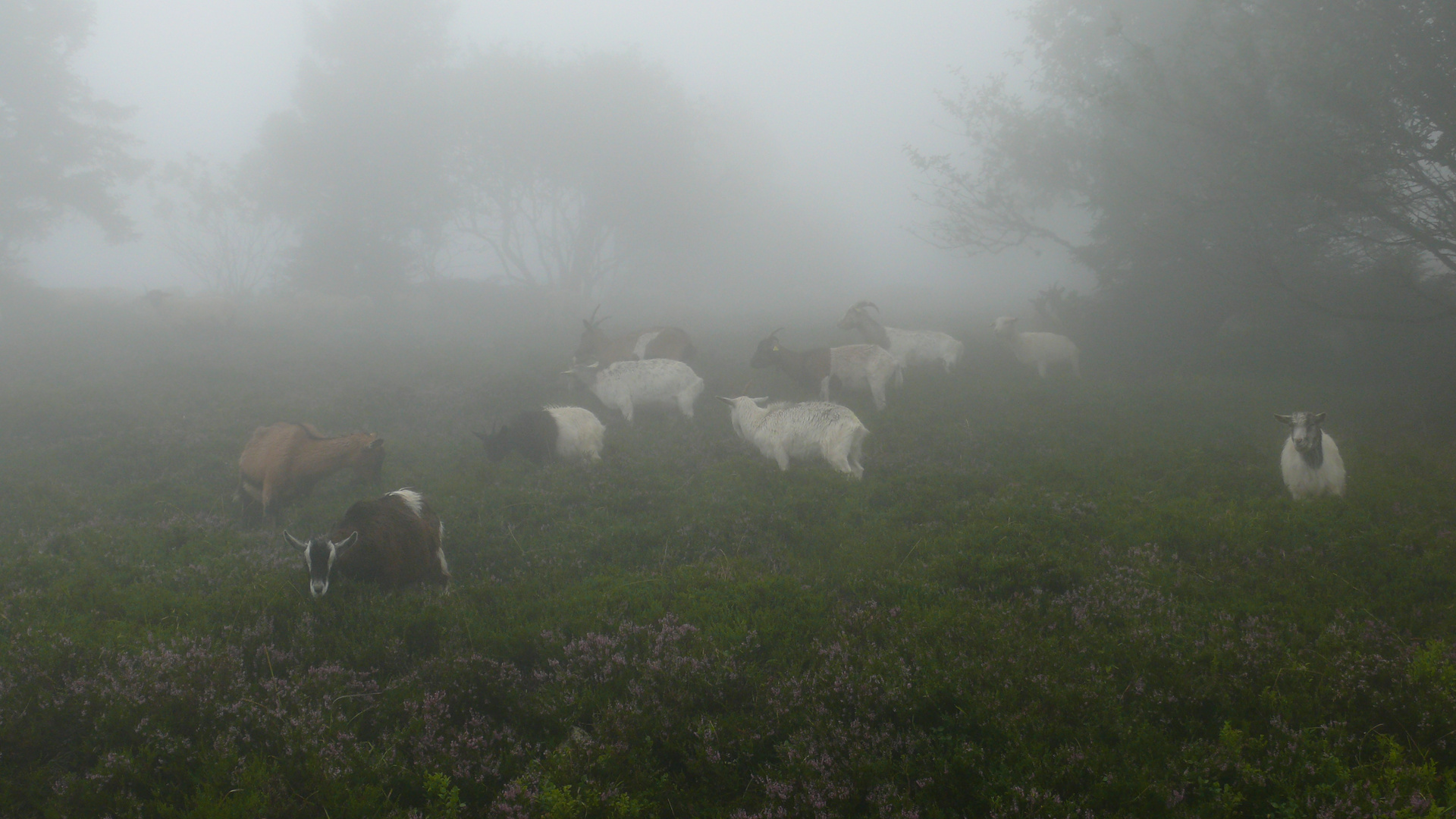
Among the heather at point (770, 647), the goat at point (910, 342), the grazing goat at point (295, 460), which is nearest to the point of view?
the heather at point (770, 647)

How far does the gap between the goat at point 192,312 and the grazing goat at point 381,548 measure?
2527cm

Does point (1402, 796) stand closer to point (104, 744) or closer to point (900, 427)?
point (104, 744)

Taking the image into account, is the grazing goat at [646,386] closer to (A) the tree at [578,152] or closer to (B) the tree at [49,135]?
(A) the tree at [578,152]

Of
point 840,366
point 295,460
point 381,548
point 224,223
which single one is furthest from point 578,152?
point 381,548

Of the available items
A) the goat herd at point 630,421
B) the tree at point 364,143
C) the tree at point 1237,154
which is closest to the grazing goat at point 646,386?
the goat herd at point 630,421

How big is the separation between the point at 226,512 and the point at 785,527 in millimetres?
9030

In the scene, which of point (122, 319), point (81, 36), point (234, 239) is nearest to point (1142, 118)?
point (122, 319)

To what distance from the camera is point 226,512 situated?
11.4 metres

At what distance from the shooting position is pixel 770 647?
20.2 feet

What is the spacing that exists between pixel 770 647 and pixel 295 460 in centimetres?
907

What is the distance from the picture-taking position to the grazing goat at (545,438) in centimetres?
1364

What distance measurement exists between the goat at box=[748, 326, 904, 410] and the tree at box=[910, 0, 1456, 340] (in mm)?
8222

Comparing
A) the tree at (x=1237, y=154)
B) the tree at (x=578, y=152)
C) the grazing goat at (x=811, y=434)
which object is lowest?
the grazing goat at (x=811, y=434)

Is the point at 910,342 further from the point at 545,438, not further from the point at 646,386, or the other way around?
the point at 545,438
